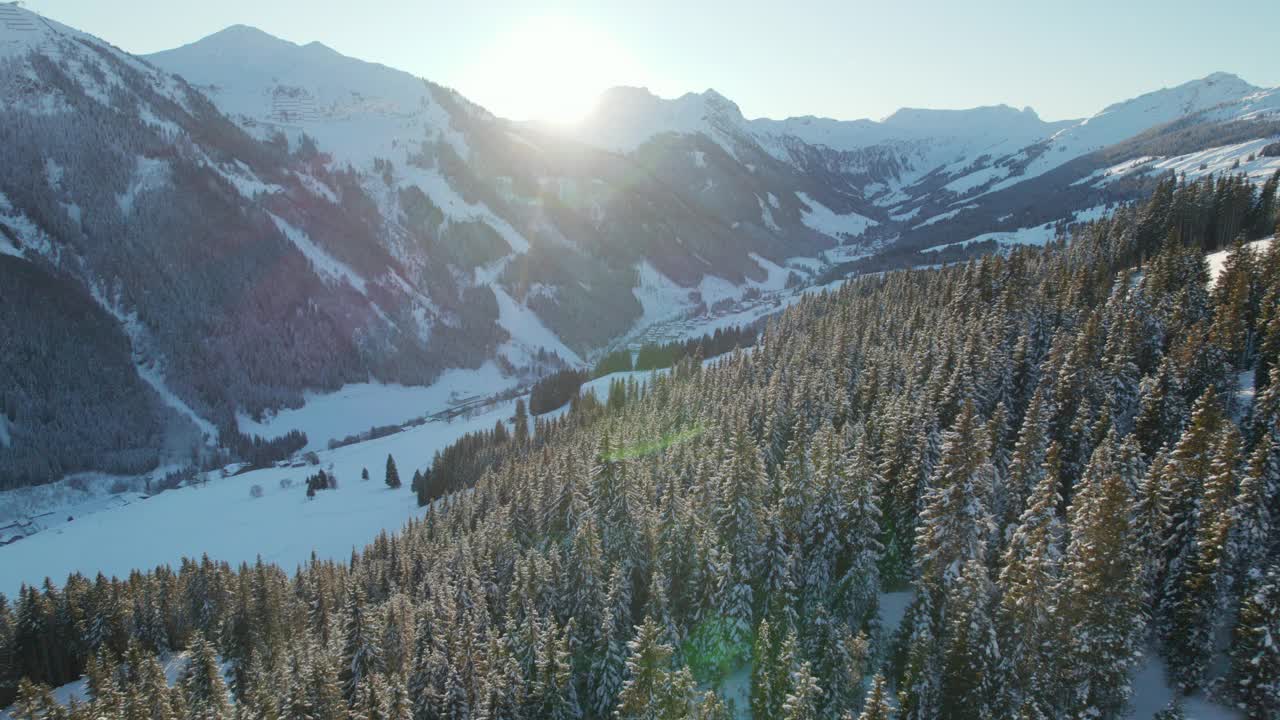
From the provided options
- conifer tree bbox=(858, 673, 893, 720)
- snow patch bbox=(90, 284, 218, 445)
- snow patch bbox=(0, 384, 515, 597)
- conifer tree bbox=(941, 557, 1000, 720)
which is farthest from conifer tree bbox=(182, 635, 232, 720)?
snow patch bbox=(90, 284, 218, 445)

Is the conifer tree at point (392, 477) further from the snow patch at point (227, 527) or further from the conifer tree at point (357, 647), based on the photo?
the conifer tree at point (357, 647)

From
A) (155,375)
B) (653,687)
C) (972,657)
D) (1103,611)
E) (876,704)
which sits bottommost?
(972,657)

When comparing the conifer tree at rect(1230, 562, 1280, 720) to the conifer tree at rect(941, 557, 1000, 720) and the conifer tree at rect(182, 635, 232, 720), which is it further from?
the conifer tree at rect(182, 635, 232, 720)

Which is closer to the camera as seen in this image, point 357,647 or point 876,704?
point 876,704

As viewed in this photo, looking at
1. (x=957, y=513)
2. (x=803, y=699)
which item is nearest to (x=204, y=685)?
(x=803, y=699)

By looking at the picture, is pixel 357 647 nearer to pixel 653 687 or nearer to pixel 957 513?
pixel 653 687

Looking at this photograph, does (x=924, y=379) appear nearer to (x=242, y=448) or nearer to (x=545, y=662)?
(x=545, y=662)

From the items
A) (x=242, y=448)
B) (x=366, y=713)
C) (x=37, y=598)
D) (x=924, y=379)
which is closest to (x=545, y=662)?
(x=366, y=713)

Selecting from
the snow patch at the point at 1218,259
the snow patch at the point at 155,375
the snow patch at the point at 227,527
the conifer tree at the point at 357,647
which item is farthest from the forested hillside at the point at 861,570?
the snow patch at the point at 155,375
